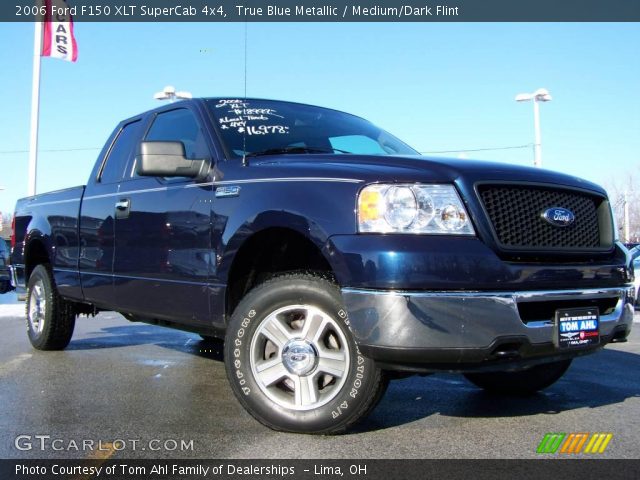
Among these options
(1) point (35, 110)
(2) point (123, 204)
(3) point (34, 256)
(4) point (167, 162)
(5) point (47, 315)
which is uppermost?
(1) point (35, 110)

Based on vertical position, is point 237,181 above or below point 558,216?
above

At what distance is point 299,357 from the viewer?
3258mm

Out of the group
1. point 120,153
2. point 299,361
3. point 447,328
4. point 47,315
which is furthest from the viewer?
point 47,315

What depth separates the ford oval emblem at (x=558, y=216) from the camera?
323 centimetres

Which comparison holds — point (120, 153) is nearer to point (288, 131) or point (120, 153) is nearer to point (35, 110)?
point (288, 131)

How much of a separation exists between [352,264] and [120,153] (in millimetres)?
3104

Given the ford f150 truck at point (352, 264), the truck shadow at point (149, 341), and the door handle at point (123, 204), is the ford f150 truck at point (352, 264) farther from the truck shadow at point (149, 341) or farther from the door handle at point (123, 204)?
the truck shadow at point (149, 341)

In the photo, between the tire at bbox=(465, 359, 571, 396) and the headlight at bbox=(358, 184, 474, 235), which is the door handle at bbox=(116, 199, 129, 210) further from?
the tire at bbox=(465, 359, 571, 396)

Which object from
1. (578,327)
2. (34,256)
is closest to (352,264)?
(578,327)

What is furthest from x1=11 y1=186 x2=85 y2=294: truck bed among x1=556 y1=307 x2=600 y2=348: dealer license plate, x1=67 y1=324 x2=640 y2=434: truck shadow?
x1=556 y1=307 x2=600 y2=348: dealer license plate

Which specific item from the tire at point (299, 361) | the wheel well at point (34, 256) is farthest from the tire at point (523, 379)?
the wheel well at point (34, 256)

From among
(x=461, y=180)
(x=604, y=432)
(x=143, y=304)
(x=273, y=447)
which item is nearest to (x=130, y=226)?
(x=143, y=304)

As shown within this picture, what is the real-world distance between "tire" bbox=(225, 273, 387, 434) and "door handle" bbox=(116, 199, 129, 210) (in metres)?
1.60

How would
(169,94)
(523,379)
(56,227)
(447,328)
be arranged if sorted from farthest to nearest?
(169,94) < (56,227) < (523,379) < (447,328)
